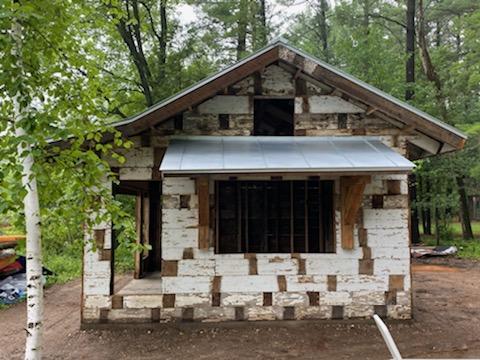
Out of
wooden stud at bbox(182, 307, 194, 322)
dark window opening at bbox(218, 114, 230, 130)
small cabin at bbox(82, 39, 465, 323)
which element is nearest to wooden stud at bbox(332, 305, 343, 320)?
small cabin at bbox(82, 39, 465, 323)

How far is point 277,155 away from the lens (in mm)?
5402

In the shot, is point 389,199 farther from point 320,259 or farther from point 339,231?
point 320,259

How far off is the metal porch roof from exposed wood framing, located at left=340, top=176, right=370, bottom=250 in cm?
43

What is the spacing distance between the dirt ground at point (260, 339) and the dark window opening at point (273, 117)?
11.5 feet

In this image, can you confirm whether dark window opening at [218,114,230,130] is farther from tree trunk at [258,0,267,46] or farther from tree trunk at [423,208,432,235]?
tree trunk at [423,208,432,235]

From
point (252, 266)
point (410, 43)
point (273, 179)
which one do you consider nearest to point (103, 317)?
point (252, 266)

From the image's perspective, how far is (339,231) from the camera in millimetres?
6035

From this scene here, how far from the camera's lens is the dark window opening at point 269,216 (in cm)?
660

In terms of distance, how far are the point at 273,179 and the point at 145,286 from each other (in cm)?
314

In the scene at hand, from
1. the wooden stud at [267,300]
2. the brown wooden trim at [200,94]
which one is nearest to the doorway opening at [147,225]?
the brown wooden trim at [200,94]

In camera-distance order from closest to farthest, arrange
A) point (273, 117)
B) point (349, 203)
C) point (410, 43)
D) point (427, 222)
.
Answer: point (349, 203)
point (273, 117)
point (410, 43)
point (427, 222)

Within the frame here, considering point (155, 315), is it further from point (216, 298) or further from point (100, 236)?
point (100, 236)

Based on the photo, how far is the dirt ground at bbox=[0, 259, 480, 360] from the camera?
4969mm

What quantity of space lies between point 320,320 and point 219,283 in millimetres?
1623
